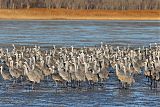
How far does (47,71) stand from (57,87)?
158cm

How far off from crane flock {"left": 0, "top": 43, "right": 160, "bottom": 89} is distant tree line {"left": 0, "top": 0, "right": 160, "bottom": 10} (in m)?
64.4

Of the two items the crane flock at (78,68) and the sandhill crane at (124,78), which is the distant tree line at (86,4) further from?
the sandhill crane at (124,78)

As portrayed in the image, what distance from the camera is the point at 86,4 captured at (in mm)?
97312

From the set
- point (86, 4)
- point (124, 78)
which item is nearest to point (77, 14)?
point (86, 4)

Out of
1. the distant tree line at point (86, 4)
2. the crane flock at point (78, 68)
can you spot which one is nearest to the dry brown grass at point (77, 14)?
the distant tree line at point (86, 4)

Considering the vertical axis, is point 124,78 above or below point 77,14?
above

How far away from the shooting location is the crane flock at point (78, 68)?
884 inches

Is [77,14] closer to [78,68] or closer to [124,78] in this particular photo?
[78,68]

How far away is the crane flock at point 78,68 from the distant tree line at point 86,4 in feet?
211

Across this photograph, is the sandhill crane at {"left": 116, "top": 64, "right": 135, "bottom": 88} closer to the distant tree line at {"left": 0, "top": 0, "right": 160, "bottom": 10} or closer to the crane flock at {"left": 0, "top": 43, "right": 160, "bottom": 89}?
the crane flock at {"left": 0, "top": 43, "right": 160, "bottom": 89}

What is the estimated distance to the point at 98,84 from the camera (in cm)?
2288

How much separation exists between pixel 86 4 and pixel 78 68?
74.1 m

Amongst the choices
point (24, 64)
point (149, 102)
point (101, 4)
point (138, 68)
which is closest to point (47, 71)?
point (24, 64)

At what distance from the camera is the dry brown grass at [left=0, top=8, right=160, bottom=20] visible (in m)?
81.6
